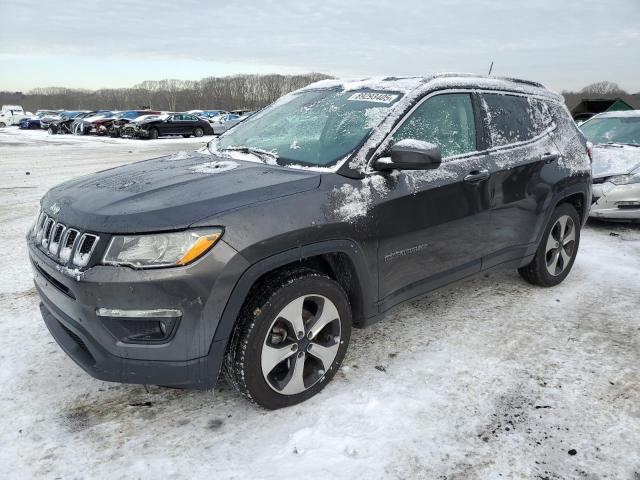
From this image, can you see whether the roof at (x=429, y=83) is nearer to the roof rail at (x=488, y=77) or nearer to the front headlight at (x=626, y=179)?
the roof rail at (x=488, y=77)

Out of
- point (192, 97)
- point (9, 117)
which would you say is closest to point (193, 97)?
point (192, 97)

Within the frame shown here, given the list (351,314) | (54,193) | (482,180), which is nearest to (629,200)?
(482,180)

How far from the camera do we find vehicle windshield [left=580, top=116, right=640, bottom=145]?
24.6 feet

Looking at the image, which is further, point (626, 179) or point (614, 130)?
point (614, 130)

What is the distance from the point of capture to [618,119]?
8008 millimetres

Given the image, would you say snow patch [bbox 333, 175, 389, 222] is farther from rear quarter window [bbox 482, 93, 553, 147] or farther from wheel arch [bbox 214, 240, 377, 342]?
rear quarter window [bbox 482, 93, 553, 147]

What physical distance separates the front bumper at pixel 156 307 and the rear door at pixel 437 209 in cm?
102

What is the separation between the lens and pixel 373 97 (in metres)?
3.29

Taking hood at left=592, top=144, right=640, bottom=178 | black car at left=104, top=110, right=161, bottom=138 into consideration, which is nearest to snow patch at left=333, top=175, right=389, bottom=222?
hood at left=592, top=144, right=640, bottom=178

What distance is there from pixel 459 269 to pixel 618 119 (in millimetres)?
6230

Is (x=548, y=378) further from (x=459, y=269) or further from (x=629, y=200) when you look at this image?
(x=629, y=200)

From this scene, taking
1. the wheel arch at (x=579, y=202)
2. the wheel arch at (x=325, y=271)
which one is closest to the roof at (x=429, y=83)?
the wheel arch at (x=579, y=202)

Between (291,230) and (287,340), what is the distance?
59 centimetres

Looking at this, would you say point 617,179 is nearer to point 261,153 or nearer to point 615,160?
point 615,160
